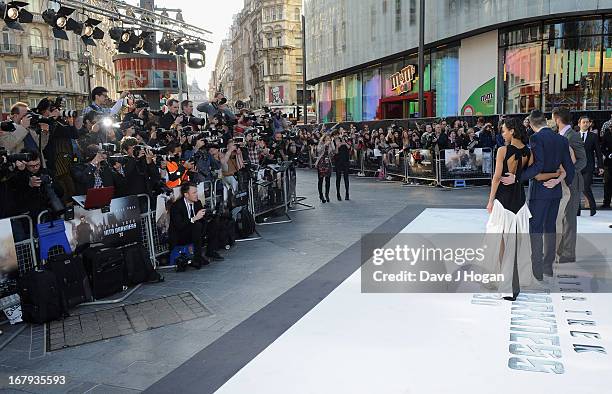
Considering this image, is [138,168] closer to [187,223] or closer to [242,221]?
[187,223]

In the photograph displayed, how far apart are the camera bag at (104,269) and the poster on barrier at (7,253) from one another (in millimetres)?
855

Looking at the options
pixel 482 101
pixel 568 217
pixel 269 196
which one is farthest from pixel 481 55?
pixel 568 217

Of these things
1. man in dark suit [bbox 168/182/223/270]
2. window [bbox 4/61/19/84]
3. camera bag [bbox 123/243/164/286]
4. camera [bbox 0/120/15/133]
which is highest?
window [bbox 4/61/19/84]

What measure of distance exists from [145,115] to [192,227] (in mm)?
3883

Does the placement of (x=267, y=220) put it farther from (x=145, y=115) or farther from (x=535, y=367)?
(x=535, y=367)

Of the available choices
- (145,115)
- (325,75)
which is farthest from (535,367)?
(325,75)

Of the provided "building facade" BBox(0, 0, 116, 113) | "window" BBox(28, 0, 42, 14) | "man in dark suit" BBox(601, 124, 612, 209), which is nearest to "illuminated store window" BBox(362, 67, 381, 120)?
"man in dark suit" BBox(601, 124, 612, 209)

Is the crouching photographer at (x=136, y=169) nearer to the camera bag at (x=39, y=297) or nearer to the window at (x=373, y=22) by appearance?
the camera bag at (x=39, y=297)

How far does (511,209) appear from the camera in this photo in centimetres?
592

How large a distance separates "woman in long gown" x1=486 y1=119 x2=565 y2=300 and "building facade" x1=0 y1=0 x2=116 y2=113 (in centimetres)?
5793

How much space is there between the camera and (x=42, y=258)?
6133mm

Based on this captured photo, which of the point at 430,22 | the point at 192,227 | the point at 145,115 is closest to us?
the point at 192,227

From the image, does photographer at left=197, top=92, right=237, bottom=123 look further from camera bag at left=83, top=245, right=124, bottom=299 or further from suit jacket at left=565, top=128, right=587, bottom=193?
suit jacket at left=565, top=128, right=587, bottom=193

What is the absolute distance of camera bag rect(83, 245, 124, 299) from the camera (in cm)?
655
